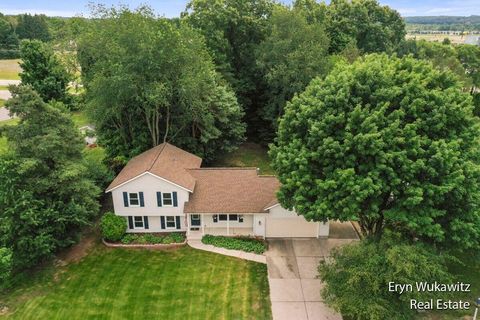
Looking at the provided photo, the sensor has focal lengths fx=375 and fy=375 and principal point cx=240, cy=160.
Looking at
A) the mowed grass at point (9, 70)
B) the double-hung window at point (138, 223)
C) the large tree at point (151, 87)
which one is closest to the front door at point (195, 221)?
the double-hung window at point (138, 223)

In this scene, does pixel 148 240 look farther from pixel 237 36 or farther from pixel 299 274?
pixel 237 36

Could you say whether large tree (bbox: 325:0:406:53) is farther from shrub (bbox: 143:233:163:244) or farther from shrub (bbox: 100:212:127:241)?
shrub (bbox: 100:212:127:241)

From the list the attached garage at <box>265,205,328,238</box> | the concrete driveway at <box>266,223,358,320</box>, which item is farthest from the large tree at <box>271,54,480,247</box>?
the attached garage at <box>265,205,328,238</box>

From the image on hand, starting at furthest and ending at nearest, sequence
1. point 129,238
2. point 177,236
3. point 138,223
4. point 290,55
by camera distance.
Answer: point 290,55, point 138,223, point 177,236, point 129,238

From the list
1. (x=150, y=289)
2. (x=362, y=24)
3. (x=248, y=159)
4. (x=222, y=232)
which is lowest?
(x=150, y=289)

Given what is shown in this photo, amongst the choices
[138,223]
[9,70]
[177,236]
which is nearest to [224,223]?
[177,236]

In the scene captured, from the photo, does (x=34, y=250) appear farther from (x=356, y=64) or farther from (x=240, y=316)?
(x=356, y=64)
